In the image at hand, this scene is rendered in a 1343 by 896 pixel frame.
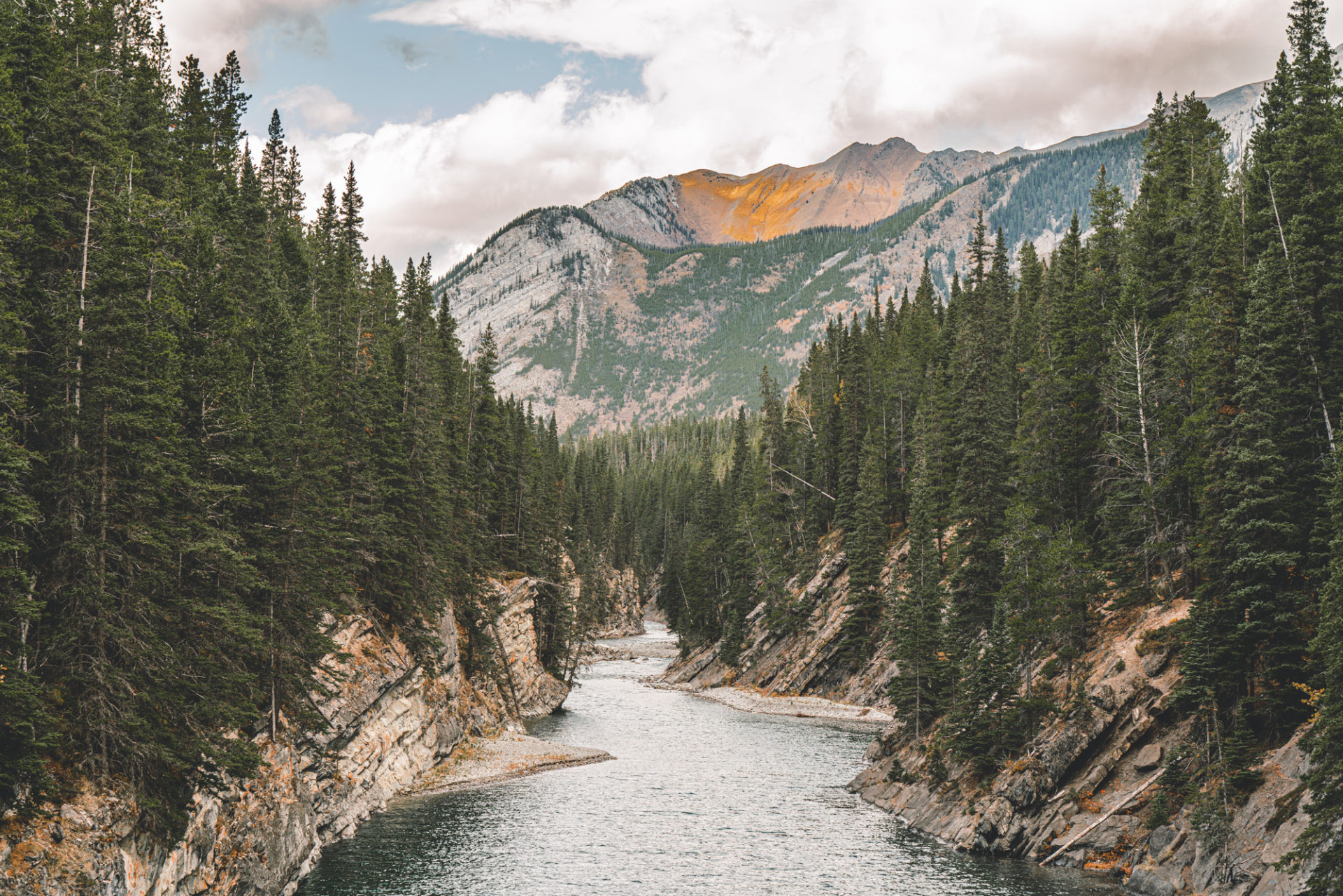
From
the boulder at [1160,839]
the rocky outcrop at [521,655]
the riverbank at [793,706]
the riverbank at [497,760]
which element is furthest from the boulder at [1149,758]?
the rocky outcrop at [521,655]

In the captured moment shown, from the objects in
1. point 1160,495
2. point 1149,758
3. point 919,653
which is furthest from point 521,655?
point 1160,495

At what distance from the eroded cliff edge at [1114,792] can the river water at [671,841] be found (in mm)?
1531

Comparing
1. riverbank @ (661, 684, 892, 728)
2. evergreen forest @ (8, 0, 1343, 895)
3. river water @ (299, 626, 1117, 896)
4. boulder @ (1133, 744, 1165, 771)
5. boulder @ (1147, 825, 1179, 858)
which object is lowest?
riverbank @ (661, 684, 892, 728)

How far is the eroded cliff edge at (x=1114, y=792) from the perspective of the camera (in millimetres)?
27875

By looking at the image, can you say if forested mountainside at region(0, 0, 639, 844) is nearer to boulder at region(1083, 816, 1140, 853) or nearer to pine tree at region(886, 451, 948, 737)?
pine tree at region(886, 451, 948, 737)

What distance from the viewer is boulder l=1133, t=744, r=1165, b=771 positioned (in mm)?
34625

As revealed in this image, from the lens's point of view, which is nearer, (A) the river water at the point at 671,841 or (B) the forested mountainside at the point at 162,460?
(B) the forested mountainside at the point at 162,460

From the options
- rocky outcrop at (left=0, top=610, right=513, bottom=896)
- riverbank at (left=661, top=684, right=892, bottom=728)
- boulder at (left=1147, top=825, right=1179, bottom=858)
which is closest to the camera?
rocky outcrop at (left=0, top=610, right=513, bottom=896)

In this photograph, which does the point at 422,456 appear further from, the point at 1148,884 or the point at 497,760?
the point at 1148,884

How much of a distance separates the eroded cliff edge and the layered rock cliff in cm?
2534

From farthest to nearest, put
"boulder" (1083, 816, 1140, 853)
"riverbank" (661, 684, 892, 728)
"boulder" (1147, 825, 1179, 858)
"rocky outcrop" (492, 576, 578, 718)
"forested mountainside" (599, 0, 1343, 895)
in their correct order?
1. "riverbank" (661, 684, 892, 728)
2. "rocky outcrop" (492, 576, 578, 718)
3. "boulder" (1083, 816, 1140, 853)
4. "boulder" (1147, 825, 1179, 858)
5. "forested mountainside" (599, 0, 1343, 895)

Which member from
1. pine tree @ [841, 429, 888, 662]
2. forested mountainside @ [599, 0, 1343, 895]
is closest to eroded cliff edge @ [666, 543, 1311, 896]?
forested mountainside @ [599, 0, 1343, 895]

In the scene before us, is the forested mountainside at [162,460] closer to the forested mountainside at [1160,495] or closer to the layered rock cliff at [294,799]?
the layered rock cliff at [294,799]

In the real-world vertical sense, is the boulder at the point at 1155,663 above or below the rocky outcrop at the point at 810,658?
above
